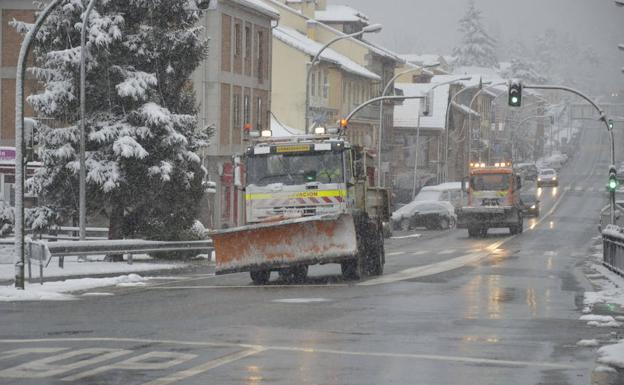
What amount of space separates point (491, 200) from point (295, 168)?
3168 centimetres

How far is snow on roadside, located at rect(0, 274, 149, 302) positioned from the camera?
21.7 m

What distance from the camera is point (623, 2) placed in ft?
117

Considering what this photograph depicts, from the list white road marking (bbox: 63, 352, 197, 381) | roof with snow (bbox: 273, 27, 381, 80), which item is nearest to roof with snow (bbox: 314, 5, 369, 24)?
roof with snow (bbox: 273, 27, 381, 80)

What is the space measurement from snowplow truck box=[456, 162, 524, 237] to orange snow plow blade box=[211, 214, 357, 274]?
31.1 m

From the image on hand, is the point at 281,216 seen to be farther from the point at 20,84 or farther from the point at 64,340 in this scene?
the point at 64,340

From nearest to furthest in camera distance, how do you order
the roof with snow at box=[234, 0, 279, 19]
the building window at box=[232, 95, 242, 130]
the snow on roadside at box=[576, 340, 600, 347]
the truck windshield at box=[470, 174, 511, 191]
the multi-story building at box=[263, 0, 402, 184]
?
the snow on roadside at box=[576, 340, 600, 347], the truck windshield at box=[470, 174, 511, 191], the roof with snow at box=[234, 0, 279, 19], the building window at box=[232, 95, 242, 130], the multi-story building at box=[263, 0, 402, 184]

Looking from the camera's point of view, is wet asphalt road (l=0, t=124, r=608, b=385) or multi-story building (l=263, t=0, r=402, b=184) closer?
wet asphalt road (l=0, t=124, r=608, b=385)

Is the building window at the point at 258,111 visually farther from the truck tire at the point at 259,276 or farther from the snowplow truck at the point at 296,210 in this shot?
the truck tire at the point at 259,276

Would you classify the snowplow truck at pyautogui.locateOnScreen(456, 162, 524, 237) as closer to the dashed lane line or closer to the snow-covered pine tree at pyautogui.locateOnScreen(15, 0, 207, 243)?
the snow-covered pine tree at pyautogui.locateOnScreen(15, 0, 207, 243)

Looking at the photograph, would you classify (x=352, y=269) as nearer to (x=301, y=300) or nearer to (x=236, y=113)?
(x=301, y=300)

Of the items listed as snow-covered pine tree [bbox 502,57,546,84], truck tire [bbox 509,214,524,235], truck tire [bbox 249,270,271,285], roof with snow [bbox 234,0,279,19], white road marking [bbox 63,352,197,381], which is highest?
snow-covered pine tree [bbox 502,57,546,84]

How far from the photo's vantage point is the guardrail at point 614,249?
96.9 feet

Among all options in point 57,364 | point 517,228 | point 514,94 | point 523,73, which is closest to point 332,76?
point 517,228

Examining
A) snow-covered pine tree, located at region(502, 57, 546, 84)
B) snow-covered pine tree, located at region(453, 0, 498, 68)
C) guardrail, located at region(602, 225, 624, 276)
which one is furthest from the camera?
Result: snow-covered pine tree, located at region(453, 0, 498, 68)
